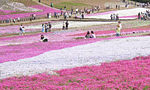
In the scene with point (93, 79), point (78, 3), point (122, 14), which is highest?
point (78, 3)

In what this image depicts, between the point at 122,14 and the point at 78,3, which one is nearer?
the point at 122,14

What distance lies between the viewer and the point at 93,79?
2070 centimetres

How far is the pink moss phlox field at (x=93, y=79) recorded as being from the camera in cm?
1879

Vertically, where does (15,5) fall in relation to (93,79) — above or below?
above

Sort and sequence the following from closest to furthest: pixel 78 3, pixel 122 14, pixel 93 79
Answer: pixel 93 79, pixel 122 14, pixel 78 3

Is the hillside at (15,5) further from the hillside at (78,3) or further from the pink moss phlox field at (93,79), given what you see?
the pink moss phlox field at (93,79)

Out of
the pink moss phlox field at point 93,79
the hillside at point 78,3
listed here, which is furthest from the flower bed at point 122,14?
the pink moss phlox field at point 93,79

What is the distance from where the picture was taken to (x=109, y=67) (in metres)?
24.1

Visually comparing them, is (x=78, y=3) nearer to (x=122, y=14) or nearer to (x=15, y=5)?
(x=122, y=14)

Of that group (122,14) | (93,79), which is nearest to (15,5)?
(122,14)

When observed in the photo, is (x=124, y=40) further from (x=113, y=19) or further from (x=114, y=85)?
(x=113, y=19)

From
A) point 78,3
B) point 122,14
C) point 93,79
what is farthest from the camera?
point 78,3

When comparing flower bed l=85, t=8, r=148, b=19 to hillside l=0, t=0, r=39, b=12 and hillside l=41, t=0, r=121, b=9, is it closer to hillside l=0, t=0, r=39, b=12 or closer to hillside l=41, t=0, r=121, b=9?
hillside l=41, t=0, r=121, b=9

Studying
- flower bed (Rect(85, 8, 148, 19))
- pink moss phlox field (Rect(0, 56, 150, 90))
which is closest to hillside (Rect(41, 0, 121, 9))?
flower bed (Rect(85, 8, 148, 19))
